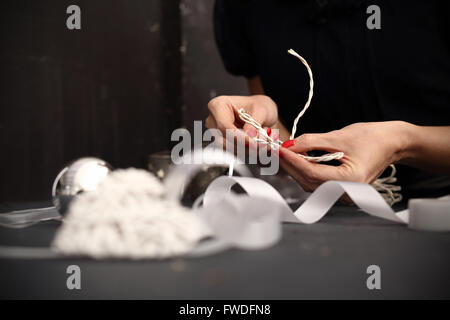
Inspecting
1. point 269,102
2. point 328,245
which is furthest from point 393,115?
point 328,245

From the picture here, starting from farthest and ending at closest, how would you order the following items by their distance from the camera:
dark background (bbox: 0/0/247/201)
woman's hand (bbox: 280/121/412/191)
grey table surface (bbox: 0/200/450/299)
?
dark background (bbox: 0/0/247/201), woman's hand (bbox: 280/121/412/191), grey table surface (bbox: 0/200/450/299)

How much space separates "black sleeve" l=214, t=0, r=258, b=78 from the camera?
95 centimetres

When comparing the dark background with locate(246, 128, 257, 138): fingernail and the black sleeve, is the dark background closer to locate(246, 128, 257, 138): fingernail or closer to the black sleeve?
the black sleeve

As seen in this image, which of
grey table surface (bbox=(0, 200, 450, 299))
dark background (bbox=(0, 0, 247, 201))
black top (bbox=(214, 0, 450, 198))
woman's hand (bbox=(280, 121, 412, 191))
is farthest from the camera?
dark background (bbox=(0, 0, 247, 201))

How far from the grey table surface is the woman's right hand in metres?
0.25

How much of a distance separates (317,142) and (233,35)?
51 cm

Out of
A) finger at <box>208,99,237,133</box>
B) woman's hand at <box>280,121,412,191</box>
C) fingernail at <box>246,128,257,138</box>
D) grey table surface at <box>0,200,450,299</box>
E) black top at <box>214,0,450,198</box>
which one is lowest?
grey table surface at <box>0,200,450,299</box>

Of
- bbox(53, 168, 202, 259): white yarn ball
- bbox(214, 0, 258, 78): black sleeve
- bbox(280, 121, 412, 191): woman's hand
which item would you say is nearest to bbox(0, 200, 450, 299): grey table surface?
bbox(53, 168, 202, 259): white yarn ball

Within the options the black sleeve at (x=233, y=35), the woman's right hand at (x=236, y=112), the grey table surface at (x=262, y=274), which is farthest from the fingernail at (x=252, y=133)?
the black sleeve at (x=233, y=35)

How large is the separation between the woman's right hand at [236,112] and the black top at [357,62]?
0.15 m

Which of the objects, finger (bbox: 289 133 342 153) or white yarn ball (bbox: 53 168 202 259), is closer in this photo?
white yarn ball (bbox: 53 168 202 259)

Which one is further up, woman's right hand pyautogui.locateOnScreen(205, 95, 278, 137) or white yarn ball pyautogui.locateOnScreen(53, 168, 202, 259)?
woman's right hand pyautogui.locateOnScreen(205, 95, 278, 137)

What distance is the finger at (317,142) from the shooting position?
535 mm
